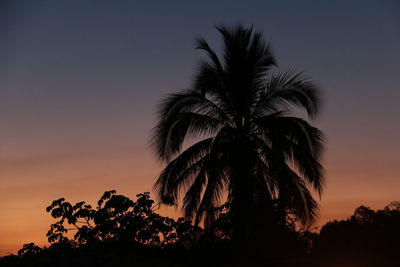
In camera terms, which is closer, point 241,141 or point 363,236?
point 241,141

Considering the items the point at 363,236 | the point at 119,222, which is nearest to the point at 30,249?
the point at 119,222

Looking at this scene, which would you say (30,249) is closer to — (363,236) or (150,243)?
(150,243)

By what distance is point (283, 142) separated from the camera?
14719mm

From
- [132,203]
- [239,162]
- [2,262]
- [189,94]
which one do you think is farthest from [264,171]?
[2,262]

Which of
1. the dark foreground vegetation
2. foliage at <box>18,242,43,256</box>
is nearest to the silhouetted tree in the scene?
the dark foreground vegetation

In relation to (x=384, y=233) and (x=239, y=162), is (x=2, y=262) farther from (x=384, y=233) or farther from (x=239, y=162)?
(x=384, y=233)

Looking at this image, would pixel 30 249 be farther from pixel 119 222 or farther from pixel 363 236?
pixel 363 236

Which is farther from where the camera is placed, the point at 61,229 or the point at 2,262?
the point at 61,229

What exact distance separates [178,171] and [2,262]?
6.32 m

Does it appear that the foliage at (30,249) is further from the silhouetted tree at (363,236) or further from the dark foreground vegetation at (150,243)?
the silhouetted tree at (363,236)

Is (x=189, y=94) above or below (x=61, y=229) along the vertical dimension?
above

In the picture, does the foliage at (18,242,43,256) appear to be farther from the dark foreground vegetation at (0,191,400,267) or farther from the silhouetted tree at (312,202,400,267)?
the silhouetted tree at (312,202,400,267)

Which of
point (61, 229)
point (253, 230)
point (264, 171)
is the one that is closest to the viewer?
point (253, 230)

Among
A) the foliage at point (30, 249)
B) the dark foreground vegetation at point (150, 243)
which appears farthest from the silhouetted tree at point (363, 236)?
the foliage at point (30, 249)
